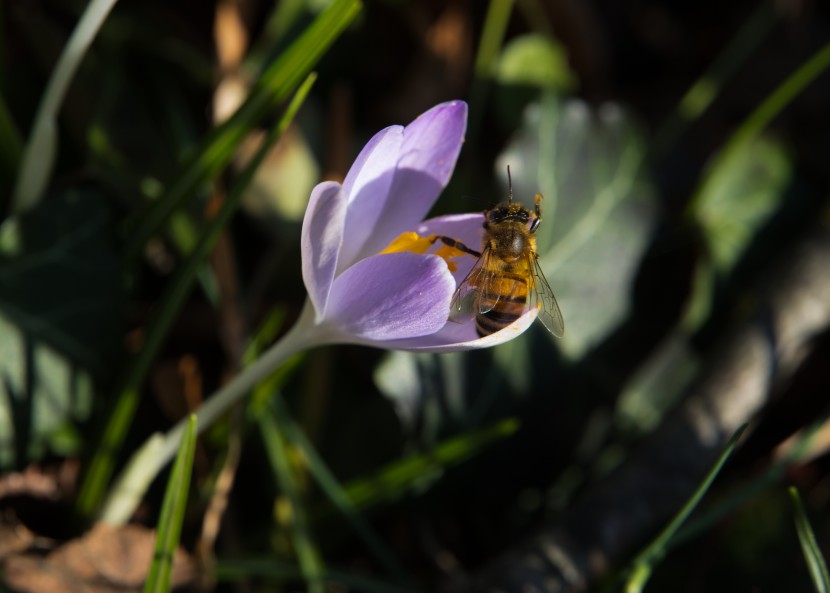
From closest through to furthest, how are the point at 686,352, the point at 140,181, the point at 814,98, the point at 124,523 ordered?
the point at 124,523 < the point at 140,181 < the point at 686,352 < the point at 814,98

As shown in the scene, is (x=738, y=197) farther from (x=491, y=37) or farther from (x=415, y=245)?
(x=415, y=245)

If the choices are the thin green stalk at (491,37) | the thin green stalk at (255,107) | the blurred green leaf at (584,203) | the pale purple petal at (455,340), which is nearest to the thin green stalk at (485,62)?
the thin green stalk at (491,37)

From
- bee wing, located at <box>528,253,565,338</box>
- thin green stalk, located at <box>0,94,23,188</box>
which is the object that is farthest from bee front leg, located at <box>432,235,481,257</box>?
thin green stalk, located at <box>0,94,23,188</box>

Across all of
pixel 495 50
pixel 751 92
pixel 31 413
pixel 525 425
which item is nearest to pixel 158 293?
pixel 31 413

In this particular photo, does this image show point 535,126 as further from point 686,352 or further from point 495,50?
point 686,352

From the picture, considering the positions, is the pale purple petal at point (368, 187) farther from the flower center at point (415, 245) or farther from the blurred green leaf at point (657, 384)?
the blurred green leaf at point (657, 384)

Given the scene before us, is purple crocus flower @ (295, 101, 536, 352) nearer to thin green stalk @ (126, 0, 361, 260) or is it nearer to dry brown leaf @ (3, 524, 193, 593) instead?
thin green stalk @ (126, 0, 361, 260)

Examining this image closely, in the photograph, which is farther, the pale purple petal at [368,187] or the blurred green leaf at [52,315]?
the blurred green leaf at [52,315]
